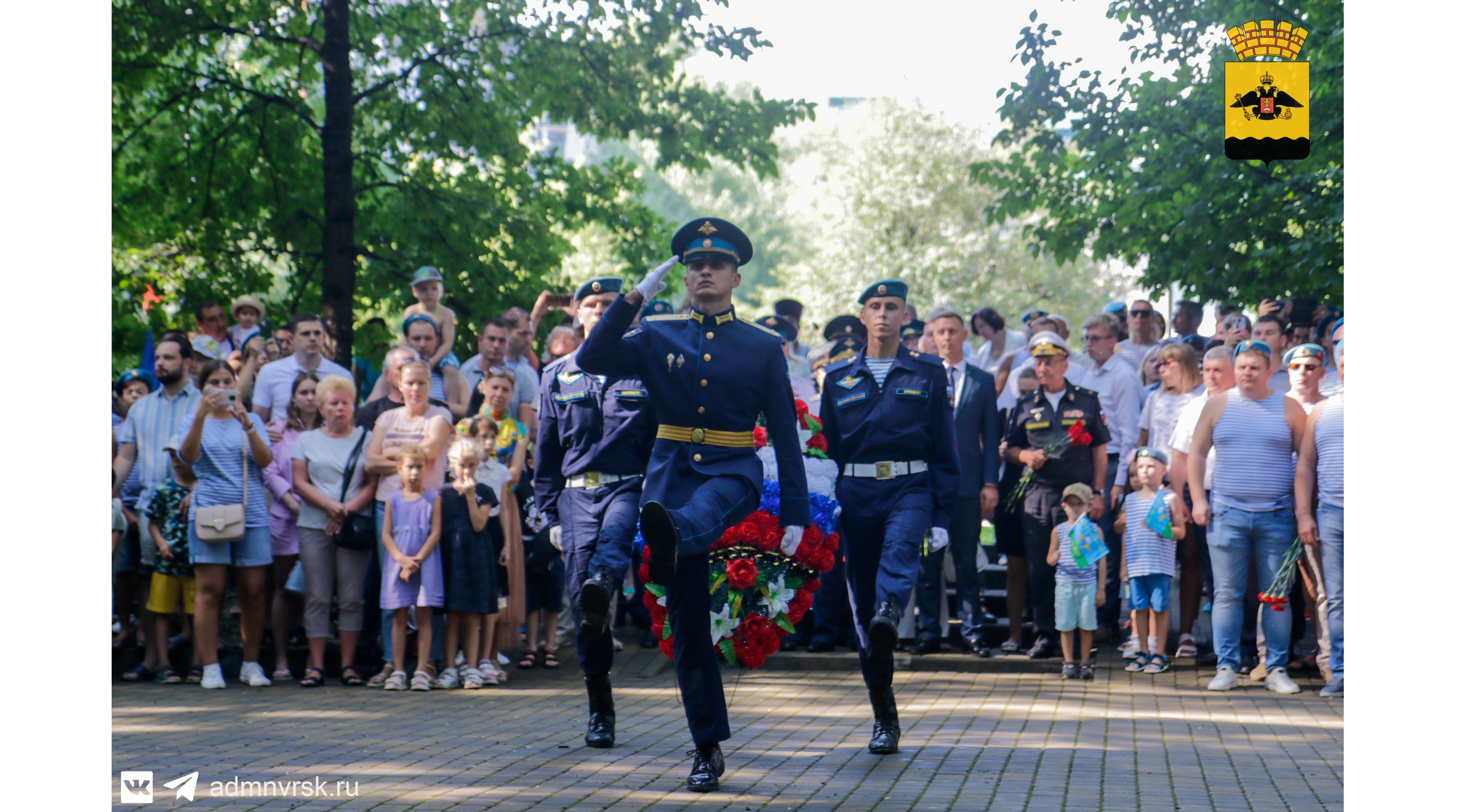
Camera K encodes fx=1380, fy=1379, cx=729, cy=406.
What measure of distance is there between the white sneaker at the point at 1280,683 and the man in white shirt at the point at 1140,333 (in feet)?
11.1

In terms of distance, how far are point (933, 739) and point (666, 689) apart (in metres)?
2.34

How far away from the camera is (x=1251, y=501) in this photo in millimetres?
8508

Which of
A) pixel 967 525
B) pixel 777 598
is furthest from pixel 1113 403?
pixel 777 598

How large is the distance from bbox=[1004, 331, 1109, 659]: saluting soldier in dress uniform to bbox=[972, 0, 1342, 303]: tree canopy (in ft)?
2.72

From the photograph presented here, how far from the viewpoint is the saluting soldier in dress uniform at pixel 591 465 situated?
6352 mm

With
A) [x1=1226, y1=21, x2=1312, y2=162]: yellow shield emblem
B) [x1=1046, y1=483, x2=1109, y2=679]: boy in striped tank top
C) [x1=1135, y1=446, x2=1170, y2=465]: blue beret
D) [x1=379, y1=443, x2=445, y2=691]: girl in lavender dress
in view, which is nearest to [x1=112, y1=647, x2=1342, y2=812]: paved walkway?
[x1=1046, y1=483, x2=1109, y2=679]: boy in striped tank top

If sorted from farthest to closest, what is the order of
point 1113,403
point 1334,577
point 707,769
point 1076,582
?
point 1113,403 → point 1076,582 → point 1334,577 → point 707,769

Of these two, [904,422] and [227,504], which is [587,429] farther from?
[227,504]

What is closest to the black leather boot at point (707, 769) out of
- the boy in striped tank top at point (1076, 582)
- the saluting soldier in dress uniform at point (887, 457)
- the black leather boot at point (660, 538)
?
the black leather boot at point (660, 538)

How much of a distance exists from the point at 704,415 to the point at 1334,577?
4.69 m

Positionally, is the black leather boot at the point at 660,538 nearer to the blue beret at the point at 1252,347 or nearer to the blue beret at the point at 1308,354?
the blue beret at the point at 1252,347

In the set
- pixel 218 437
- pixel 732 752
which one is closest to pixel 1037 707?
pixel 732 752

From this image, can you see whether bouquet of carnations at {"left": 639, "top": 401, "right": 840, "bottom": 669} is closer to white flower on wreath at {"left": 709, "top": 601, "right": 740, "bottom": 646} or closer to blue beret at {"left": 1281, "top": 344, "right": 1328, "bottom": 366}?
white flower on wreath at {"left": 709, "top": 601, "right": 740, "bottom": 646}

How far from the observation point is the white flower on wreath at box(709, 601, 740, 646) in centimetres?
624
